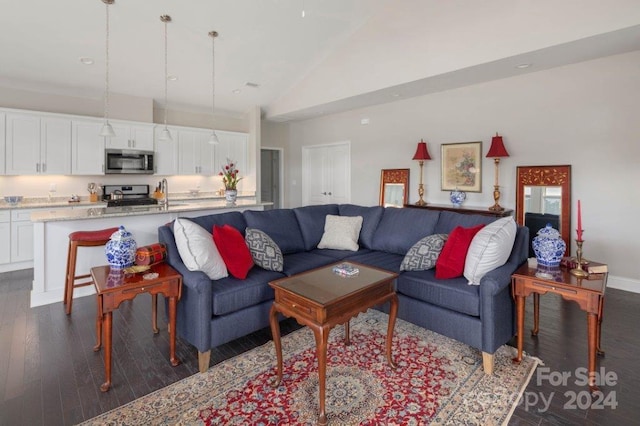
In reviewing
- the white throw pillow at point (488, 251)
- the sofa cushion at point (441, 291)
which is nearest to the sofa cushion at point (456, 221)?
the white throw pillow at point (488, 251)

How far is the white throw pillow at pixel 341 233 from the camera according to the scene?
12.1 feet

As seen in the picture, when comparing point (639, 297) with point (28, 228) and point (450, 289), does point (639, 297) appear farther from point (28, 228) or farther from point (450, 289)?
point (28, 228)

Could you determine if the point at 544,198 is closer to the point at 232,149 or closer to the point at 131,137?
the point at 232,149

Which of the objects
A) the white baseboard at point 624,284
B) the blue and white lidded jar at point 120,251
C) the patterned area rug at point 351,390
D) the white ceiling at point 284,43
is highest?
the white ceiling at point 284,43

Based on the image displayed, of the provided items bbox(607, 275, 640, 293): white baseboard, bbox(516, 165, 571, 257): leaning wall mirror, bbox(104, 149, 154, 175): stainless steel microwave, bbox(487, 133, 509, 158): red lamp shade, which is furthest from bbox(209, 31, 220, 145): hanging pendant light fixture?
bbox(607, 275, 640, 293): white baseboard

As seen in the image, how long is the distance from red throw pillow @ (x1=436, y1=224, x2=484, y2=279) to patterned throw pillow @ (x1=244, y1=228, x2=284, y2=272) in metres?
1.35

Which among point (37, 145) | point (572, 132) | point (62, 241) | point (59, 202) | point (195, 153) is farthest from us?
point (195, 153)

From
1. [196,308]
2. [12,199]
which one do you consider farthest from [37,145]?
[196,308]

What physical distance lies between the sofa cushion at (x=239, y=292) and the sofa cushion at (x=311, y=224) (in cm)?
103

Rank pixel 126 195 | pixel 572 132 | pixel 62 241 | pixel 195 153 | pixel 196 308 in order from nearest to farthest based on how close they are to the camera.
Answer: pixel 196 308 < pixel 62 241 < pixel 572 132 < pixel 126 195 < pixel 195 153

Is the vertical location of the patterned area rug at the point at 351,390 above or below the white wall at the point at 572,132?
below

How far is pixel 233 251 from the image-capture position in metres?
2.73

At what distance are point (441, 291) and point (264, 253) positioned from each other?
1.48 m

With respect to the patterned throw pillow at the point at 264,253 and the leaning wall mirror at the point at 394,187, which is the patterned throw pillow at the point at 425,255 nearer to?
the patterned throw pillow at the point at 264,253
